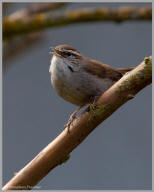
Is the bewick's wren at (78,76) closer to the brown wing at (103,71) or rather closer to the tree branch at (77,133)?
the brown wing at (103,71)

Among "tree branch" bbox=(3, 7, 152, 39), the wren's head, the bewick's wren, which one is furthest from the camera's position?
"tree branch" bbox=(3, 7, 152, 39)

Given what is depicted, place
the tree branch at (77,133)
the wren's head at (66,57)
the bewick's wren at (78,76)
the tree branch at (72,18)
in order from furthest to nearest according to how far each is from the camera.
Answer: the tree branch at (72,18) → the wren's head at (66,57) → the bewick's wren at (78,76) → the tree branch at (77,133)

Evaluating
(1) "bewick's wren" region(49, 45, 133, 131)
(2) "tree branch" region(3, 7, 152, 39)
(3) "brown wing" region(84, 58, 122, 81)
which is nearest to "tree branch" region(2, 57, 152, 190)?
(1) "bewick's wren" region(49, 45, 133, 131)

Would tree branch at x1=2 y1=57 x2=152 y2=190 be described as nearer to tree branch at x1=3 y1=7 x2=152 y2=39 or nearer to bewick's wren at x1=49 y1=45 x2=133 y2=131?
bewick's wren at x1=49 y1=45 x2=133 y2=131

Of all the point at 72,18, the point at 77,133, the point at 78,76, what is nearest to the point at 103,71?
the point at 78,76

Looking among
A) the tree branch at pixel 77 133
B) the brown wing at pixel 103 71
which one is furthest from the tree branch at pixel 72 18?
the tree branch at pixel 77 133
